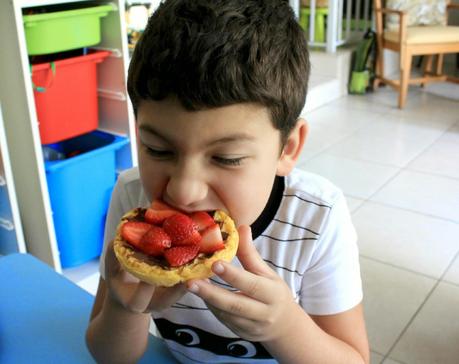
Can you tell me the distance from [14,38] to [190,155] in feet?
3.89

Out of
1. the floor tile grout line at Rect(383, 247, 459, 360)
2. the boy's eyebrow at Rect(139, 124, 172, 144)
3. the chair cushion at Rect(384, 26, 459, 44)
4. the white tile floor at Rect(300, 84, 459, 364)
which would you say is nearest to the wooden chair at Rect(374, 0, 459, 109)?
the chair cushion at Rect(384, 26, 459, 44)

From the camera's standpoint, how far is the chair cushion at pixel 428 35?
160 inches

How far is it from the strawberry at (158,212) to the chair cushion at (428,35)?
3.71 metres

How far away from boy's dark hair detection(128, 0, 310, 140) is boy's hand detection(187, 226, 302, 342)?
190 mm

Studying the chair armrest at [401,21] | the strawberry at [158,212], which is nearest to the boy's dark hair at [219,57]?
the strawberry at [158,212]

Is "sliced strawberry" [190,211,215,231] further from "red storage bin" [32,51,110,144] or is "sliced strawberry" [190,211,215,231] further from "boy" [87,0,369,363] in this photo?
"red storage bin" [32,51,110,144]

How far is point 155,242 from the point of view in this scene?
2.34 feet

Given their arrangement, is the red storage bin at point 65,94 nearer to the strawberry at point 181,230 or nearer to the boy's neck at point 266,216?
the boy's neck at point 266,216

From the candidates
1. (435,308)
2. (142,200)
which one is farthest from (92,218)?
(435,308)

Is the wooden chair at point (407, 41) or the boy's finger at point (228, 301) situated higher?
the boy's finger at point (228, 301)

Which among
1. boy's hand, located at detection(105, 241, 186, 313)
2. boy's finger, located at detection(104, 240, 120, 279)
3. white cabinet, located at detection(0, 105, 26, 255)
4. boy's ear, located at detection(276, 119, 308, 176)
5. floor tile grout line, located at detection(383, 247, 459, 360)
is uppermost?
boy's ear, located at detection(276, 119, 308, 176)

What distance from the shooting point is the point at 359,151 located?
3.39m

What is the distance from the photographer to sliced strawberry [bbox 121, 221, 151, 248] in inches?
29.2

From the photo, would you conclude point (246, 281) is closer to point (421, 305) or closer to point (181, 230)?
point (181, 230)
